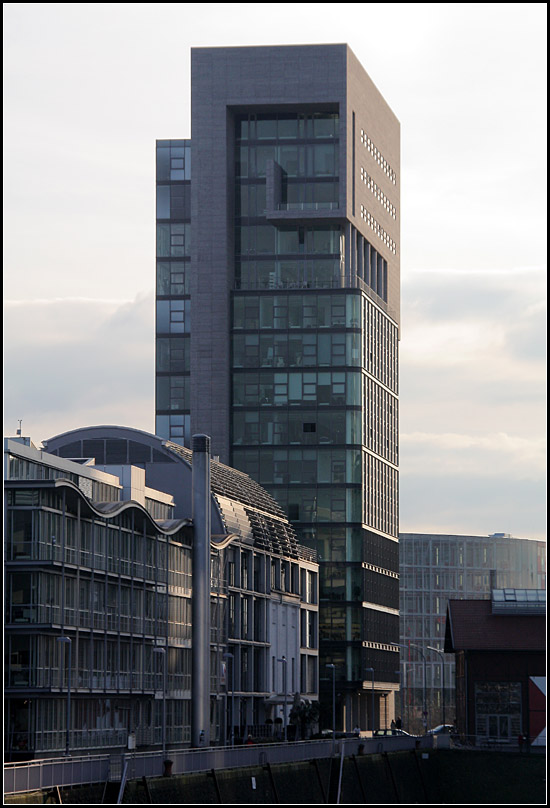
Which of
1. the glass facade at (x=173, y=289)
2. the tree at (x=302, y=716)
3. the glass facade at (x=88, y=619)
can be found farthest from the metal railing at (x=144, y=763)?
the glass facade at (x=173, y=289)

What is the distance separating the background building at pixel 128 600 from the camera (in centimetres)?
7706

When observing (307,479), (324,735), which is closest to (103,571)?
(324,735)

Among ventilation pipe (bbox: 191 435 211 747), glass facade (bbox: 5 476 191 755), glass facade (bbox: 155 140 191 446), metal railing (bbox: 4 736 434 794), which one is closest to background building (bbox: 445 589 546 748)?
ventilation pipe (bbox: 191 435 211 747)

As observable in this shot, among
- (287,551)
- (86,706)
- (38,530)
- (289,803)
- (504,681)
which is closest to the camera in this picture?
(289,803)

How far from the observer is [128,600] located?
295 feet

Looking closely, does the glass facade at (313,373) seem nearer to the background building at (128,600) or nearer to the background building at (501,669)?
the background building at (128,600)

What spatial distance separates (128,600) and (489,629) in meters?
37.6

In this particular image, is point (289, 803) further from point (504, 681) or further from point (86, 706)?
point (504, 681)

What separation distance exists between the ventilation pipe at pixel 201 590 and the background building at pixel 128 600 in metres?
1.53

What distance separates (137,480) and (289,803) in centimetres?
3680

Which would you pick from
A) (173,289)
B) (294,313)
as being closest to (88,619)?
(294,313)

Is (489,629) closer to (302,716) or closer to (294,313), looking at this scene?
(302,716)

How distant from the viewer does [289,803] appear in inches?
2702

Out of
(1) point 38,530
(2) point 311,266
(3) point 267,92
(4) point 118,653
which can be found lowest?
(4) point 118,653
